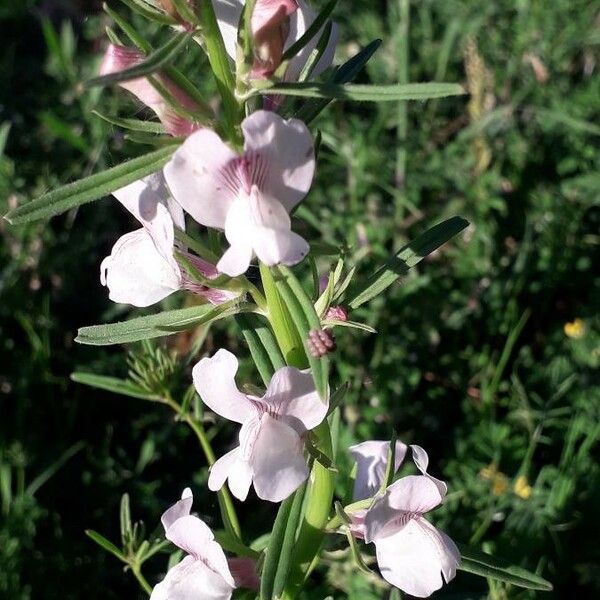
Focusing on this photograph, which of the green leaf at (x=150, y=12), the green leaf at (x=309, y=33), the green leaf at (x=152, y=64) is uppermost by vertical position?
the green leaf at (x=150, y=12)

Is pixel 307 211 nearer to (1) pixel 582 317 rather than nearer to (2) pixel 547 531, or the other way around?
(1) pixel 582 317

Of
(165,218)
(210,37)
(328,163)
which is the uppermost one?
(210,37)

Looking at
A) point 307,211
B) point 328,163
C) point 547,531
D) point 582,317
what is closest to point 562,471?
point 547,531

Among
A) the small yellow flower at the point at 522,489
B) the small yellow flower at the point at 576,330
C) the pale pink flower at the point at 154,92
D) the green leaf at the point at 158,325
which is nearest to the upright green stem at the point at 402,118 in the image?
the small yellow flower at the point at 576,330

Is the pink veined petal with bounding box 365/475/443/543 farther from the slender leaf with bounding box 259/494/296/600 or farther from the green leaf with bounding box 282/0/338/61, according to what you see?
the green leaf with bounding box 282/0/338/61

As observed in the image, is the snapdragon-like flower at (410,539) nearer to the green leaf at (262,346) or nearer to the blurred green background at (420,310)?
the green leaf at (262,346)

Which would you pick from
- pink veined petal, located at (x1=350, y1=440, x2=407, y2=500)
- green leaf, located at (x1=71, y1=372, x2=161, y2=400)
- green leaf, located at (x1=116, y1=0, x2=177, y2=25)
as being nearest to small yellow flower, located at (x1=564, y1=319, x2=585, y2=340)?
pink veined petal, located at (x1=350, y1=440, x2=407, y2=500)
